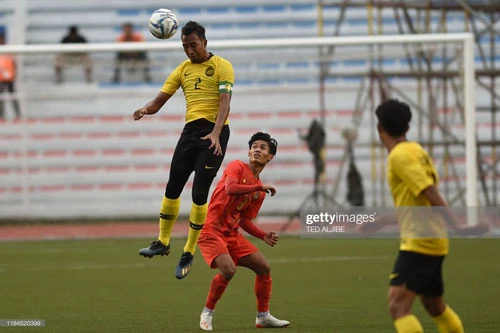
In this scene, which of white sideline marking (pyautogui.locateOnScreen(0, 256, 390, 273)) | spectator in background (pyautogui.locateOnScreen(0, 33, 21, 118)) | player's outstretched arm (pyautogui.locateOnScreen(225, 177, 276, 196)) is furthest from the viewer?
spectator in background (pyautogui.locateOnScreen(0, 33, 21, 118))

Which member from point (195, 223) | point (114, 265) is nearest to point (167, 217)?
point (195, 223)

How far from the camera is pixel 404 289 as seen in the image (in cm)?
687

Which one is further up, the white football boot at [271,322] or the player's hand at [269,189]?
the player's hand at [269,189]

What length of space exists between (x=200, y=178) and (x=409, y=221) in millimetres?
3815

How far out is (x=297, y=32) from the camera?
2450 cm

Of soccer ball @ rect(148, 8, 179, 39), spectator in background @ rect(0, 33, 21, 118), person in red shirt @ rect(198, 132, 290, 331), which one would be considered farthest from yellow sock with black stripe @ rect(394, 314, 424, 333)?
spectator in background @ rect(0, 33, 21, 118)

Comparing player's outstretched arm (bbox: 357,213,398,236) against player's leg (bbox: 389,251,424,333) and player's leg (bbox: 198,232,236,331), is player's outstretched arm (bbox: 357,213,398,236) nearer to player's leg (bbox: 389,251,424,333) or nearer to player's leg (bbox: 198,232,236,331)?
player's leg (bbox: 389,251,424,333)

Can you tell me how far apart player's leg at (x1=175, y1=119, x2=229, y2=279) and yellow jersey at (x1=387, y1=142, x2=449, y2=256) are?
363cm

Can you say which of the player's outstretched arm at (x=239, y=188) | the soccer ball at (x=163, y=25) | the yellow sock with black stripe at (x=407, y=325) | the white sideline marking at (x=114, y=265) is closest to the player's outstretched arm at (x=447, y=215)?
the yellow sock with black stripe at (x=407, y=325)

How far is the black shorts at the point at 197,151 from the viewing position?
10.3 meters

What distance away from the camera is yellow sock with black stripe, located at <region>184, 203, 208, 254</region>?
1051 centimetres

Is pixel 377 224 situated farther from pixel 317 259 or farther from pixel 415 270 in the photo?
pixel 317 259

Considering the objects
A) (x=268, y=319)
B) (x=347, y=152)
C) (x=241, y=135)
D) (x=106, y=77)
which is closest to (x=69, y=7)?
(x=106, y=77)

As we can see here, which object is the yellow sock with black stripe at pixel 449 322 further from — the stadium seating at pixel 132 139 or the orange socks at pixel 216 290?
the stadium seating at pixel 132 139
